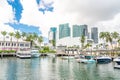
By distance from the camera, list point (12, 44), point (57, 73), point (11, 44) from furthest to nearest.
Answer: point (12, 44) → point (11, 44) → point (57, 73)

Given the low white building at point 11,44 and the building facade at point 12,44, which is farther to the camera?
the low white building at point 11,44

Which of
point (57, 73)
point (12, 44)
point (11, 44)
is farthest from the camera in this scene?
point (12, 44)

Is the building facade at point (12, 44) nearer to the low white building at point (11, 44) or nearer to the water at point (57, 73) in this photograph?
the low white building at point (11, 44)

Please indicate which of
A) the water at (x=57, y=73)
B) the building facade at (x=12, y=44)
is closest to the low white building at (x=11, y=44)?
the building facade at (x=12, y=44)

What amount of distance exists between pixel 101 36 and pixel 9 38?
267 feet

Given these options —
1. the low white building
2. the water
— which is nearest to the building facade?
the low white building

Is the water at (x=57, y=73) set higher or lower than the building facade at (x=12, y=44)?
lower

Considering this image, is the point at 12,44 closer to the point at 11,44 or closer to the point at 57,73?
the point at 11,44

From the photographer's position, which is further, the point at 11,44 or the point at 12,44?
the point at 12,44

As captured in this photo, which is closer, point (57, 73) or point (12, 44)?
point (57, 73)

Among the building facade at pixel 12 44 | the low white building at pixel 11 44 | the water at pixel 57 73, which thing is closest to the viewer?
the water at pixel 57 73

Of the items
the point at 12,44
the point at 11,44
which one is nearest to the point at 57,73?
the point at 11,44

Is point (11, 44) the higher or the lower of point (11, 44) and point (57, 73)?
the higher

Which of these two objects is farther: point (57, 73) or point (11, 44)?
point (11, 44)
